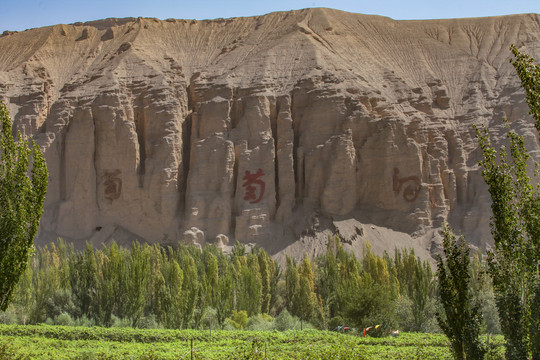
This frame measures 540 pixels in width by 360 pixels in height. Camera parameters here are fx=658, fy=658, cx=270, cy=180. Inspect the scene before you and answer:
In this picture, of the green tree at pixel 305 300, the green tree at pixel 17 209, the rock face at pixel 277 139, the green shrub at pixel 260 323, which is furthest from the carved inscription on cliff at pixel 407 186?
the green tree at pixel 17 209

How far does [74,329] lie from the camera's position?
25.7 metres

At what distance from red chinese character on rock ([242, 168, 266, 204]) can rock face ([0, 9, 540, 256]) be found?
0.14 m

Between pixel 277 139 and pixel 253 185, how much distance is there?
4.75m

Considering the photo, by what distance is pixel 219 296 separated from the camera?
32031 mm

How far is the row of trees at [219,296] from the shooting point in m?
30.0

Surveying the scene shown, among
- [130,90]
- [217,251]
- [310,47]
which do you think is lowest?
[217,251]

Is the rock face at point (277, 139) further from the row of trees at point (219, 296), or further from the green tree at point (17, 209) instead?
the green tree at point (17, 209)

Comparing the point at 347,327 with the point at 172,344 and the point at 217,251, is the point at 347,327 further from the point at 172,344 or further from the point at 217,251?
the point at 217,251

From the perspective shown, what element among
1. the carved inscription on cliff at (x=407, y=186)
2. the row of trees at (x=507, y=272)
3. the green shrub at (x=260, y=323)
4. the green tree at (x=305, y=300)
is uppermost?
the carved inscription on cliff at (x=407, y=186)

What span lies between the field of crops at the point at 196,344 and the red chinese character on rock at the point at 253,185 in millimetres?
27555

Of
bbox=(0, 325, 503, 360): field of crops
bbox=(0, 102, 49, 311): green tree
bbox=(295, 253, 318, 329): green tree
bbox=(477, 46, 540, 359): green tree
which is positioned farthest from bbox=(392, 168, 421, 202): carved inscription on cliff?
bbox=(0, 102, 49, 311): green tree

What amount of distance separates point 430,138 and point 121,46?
3206 cm

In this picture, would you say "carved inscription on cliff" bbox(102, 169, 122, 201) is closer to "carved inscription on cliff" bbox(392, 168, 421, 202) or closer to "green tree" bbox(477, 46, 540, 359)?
"carved inscription on cliff" bbox(392, 168, 421, 202)

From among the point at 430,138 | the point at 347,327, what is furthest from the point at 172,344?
the point at 430,138
